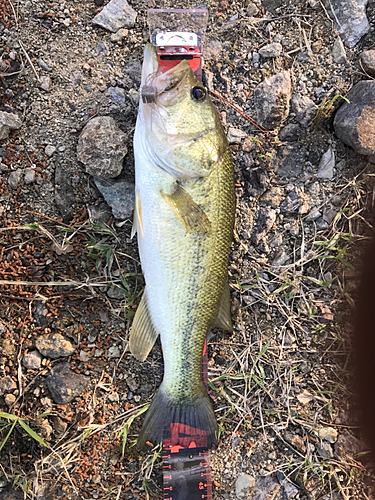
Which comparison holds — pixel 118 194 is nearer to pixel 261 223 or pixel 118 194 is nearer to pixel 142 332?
pixel 142 332

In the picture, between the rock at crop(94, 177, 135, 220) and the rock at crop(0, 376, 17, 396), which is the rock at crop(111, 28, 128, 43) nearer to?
the rock at crop(94, 177, 135, 220)

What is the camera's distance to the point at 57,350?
2.32 metres

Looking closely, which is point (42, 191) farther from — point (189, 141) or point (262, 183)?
point (262, 183)

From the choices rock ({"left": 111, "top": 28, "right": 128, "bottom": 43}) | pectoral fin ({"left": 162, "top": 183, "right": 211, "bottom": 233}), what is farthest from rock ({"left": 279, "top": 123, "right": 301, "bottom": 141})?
rock ({"left": 111, "top": 28, "right": 128, "bottom": 43})

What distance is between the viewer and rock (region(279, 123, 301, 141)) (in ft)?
8.27

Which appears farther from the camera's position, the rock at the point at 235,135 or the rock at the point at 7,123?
the rock at the point at 235,135

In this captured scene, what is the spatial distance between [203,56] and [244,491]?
10.8ft

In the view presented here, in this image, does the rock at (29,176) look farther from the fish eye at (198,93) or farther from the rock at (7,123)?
the fish eye at (198,93)

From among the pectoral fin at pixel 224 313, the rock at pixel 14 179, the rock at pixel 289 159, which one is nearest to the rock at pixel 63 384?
the pectoral fin at pixel 224 313

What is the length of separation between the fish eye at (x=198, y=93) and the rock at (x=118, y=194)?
0.74 m

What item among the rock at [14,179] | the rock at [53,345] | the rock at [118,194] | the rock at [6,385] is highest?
the rock at [14,179]

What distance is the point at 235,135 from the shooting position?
2475mm

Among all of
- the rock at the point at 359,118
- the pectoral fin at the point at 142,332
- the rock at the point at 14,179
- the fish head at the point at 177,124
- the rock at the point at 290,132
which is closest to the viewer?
the fish head at the point at 177,124

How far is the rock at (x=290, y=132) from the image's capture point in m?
2.52
